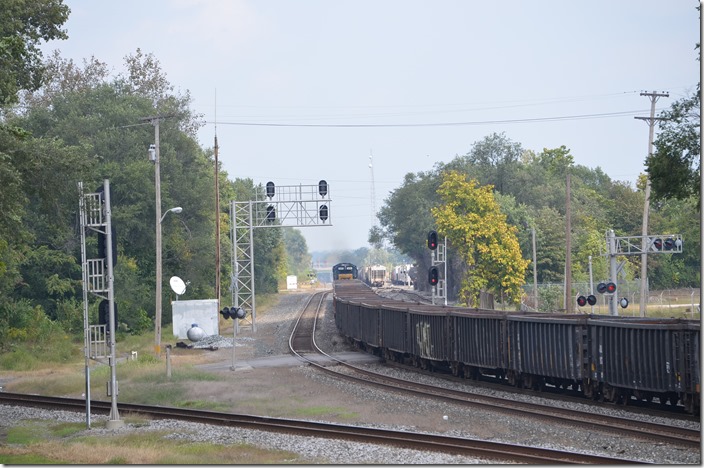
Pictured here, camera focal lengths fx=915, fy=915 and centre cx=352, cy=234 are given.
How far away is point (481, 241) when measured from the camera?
71.0 m

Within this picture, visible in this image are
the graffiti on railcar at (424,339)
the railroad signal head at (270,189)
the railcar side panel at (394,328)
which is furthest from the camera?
the railroad signal head at (270,189)

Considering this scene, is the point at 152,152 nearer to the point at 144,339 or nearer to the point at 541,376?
the point at 144,339

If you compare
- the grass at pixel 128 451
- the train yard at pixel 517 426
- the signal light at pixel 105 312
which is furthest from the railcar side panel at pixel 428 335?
the grass at pixel 128 451

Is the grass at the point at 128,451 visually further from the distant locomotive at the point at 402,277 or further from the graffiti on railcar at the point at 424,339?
the distant locomotive at the point at 402,277

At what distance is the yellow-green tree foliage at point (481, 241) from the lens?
7000 cm

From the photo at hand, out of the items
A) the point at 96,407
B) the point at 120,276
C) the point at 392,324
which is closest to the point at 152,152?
the point at 392,324

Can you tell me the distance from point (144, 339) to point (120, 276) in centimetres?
736

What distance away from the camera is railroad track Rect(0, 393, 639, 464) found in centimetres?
1554

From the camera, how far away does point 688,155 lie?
86.9 ft

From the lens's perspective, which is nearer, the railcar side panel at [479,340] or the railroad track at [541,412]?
the railroad track at [541,412]

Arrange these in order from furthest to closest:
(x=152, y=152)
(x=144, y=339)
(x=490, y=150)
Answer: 1. (x=490, y=150)
2. (x=144, y=339)
3. (x=152, y=152)

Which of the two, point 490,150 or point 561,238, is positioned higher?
point 490,150

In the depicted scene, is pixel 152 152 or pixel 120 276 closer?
pixel 152 152

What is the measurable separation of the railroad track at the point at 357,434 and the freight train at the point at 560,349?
17.5 ft
